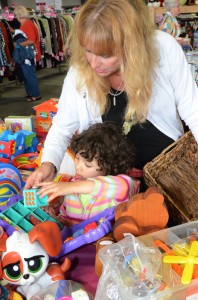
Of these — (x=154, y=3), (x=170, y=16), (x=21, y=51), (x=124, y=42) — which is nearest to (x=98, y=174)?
(x=124, y=42)

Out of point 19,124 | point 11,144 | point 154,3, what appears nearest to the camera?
point 11,144

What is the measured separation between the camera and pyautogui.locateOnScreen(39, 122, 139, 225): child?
1.03 meters

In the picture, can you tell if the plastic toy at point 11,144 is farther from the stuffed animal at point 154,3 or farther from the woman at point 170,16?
the stuffed animal at point 154,3

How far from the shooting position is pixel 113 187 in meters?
1.04

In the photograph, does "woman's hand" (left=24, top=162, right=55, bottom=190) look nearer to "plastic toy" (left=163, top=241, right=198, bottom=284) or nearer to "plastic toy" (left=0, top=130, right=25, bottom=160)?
"plastic toy" (left=163, top=241, right=198, bottom=284)

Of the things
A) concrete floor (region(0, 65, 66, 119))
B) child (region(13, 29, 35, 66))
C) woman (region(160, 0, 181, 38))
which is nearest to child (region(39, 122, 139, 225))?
woman (region(160, 0, 181, 38))

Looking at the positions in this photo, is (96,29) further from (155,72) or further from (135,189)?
(135,189)

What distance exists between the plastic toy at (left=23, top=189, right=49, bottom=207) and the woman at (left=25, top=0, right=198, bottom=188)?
0.10 m

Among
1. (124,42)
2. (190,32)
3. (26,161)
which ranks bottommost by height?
(26,161)

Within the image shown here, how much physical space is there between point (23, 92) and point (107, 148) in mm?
4424

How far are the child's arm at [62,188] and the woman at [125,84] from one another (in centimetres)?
14

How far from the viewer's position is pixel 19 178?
1478 mm

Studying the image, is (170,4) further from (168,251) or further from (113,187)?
(168,251)

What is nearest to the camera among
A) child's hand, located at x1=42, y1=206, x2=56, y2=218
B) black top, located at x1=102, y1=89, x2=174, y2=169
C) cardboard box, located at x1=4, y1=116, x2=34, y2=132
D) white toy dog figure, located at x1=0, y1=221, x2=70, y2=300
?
white toy dog figure, located at x1=0, y1=221, x2=70, y2=300
